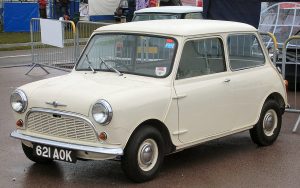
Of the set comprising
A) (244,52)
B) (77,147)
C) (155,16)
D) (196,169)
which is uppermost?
(244,52)

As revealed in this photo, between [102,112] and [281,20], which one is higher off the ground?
[281,20]

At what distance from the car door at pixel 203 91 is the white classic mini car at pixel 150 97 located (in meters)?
0.01

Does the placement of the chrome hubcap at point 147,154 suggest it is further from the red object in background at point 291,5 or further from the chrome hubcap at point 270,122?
the red object in background at point 291,5

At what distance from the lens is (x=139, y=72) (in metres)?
6.39

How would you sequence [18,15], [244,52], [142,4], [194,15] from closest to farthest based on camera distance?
[244,52] → [194,15] → [142,4] → [18,15]

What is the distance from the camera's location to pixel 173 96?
6.11 meters

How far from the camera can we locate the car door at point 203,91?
247 inches

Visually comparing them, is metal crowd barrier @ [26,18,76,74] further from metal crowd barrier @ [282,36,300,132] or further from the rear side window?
metal crowd barrier @ [282,36,300,132]

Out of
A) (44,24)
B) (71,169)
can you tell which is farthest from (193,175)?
(44,24)

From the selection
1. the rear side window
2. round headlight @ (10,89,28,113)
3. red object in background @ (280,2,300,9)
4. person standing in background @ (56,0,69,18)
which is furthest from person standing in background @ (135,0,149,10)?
round headlight @ (10,89,28,113)

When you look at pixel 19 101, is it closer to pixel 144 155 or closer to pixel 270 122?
pixel 144 155

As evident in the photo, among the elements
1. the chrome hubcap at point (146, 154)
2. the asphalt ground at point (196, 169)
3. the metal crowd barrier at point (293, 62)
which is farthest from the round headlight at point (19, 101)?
the metal crowd barrier at point (293, 62)

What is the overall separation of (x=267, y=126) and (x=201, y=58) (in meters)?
1.51

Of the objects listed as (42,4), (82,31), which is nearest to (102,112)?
(82,31)
